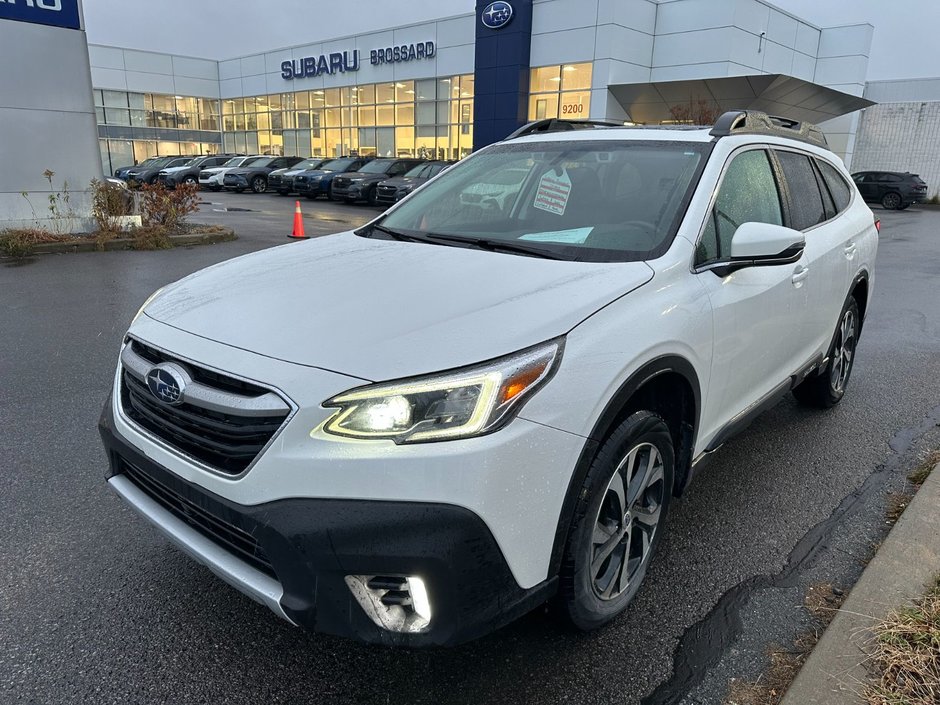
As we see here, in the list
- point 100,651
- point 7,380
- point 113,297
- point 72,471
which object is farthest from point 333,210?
point 100,651

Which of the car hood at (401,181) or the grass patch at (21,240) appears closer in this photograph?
the grass patch at (21,240)

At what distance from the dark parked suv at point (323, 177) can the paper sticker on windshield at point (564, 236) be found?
76.9 feet

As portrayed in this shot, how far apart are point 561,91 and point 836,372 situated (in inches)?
1055

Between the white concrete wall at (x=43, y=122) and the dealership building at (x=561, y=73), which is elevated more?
the dealership building at (x=561, y=73)

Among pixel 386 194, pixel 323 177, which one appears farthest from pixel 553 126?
pixel 323 177

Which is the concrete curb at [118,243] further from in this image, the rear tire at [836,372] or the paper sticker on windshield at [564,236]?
the rear tire at [836,372]

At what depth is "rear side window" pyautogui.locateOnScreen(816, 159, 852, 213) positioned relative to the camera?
4492 millimetres

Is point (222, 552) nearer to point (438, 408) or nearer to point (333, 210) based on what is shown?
point (438, 408)

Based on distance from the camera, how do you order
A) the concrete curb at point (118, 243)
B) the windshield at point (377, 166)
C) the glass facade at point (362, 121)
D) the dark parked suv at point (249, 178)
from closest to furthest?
the concrete curb at point (118, 243), the windshield at point (377, 166), the dark parked suv at point (249, 178), the glass facade at point (362, 121)

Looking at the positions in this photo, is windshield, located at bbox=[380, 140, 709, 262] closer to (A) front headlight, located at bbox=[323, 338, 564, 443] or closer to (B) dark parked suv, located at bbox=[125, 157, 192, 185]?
(A) front headlight, located at bbox=[323, 338, 564, 443]

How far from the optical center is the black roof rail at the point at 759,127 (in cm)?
333

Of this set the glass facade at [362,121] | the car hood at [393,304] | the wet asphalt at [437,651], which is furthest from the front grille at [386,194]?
the car hood at [393,304]

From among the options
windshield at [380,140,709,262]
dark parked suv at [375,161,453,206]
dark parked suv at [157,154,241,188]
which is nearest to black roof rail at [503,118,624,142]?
windshield at [380,140,709,262]

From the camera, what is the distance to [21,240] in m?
10.9
